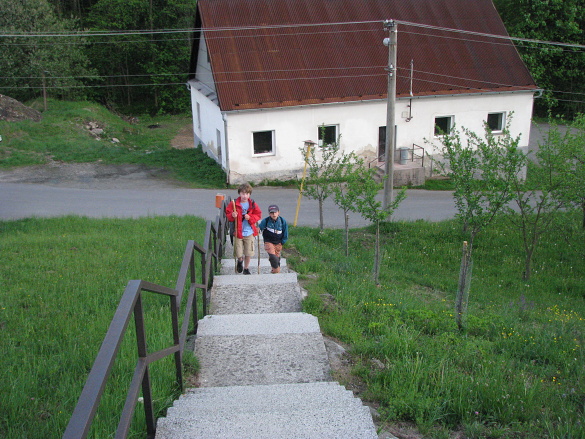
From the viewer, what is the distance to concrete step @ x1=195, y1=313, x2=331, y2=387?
476cm

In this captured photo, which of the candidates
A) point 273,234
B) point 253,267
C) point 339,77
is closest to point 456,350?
point 273,234

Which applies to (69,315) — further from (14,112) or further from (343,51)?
(14,112)

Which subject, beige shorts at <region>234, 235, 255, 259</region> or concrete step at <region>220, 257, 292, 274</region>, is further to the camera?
concrete step at <region>220, 257, 292, 274</region>

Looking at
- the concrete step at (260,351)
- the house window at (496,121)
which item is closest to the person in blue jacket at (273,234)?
the concrete step at (260,351)

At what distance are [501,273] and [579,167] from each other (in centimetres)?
315

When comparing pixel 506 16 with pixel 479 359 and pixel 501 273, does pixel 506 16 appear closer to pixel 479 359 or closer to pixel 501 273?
pixel 501 273

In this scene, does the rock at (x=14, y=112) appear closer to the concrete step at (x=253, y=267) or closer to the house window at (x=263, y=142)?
the house window at (x=263, y=142)

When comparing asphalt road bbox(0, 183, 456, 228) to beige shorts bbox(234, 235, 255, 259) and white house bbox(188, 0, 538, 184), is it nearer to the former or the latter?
white house bbox(188, 0, 538, 184)

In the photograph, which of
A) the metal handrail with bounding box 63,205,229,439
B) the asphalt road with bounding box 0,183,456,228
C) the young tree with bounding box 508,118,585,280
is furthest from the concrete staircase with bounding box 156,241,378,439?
the asphalt road with bounding box 0,183,456,228

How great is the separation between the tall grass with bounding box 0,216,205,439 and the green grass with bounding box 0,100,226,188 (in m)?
10.7

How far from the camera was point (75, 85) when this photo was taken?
36.1 metres

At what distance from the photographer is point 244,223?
9.21 m

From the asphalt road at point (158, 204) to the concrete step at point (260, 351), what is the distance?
11740 millimetres

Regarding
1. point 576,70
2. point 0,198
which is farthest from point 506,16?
point 0,198
